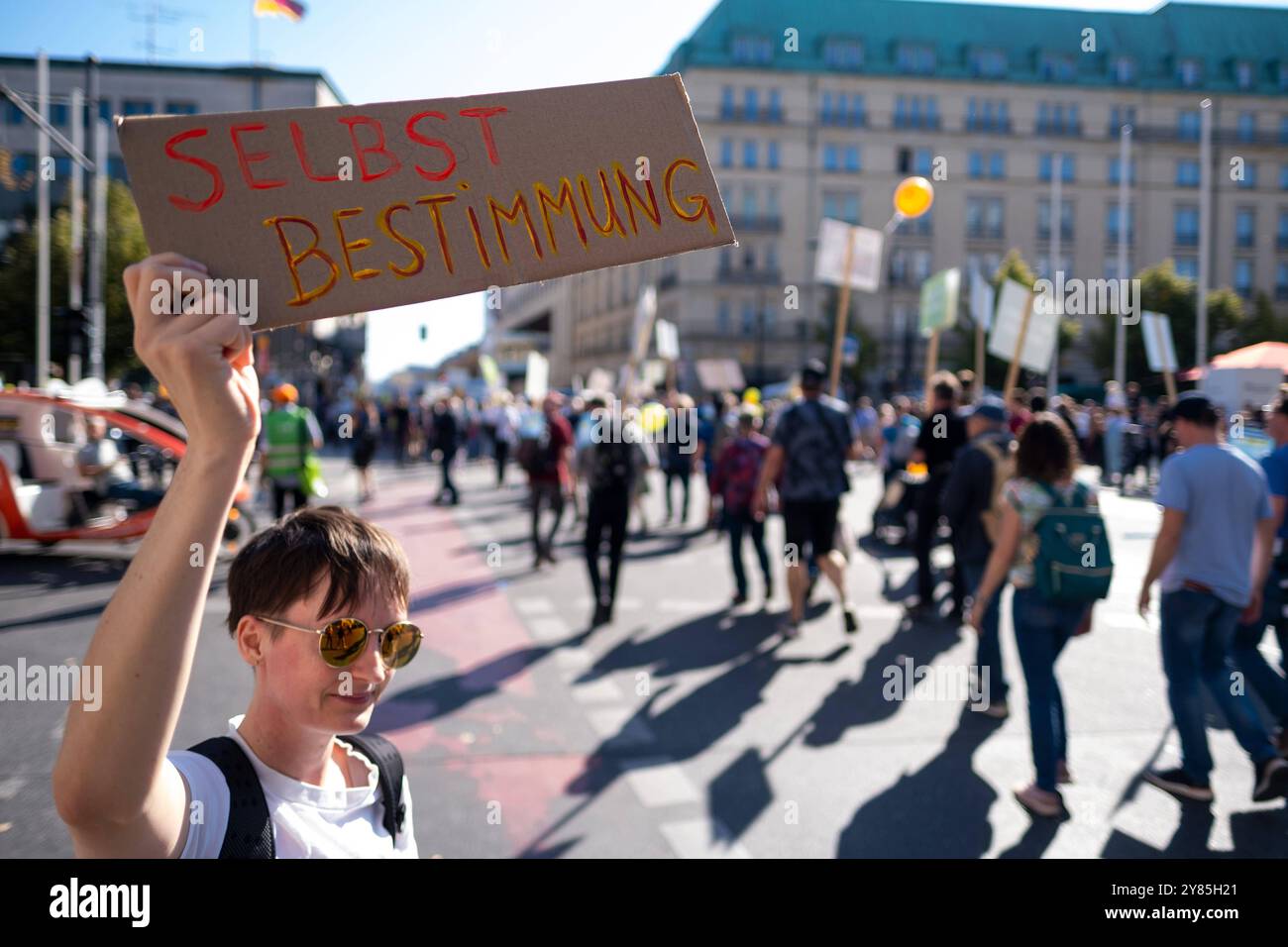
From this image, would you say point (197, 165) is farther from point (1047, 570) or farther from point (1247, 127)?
point (1247, 127)

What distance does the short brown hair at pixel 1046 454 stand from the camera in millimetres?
4730

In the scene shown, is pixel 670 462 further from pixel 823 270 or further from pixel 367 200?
pixel 367 200

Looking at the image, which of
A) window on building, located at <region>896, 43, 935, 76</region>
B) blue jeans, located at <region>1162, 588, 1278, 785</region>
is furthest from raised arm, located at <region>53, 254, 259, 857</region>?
→ window on building, located at <region>896, 43, 935, 76</region>

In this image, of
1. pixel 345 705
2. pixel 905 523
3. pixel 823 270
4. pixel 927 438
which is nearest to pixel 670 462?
pixel 905 523

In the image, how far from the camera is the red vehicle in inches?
409

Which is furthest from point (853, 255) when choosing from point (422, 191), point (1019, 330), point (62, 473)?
point (422, 191)

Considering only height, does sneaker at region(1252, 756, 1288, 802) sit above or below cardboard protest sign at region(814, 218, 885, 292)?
below

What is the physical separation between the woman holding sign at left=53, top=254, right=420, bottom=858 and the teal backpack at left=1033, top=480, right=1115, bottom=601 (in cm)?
361

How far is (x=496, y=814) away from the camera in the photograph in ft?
13.7

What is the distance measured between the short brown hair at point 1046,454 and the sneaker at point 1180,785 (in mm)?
1396

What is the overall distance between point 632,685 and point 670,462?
8771mm

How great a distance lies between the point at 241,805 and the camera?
52.6 inches

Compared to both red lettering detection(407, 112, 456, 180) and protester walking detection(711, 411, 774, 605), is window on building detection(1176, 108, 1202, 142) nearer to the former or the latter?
protester walking detection(711, 411, 774, 605)

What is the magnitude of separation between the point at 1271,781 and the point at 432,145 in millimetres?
4638
